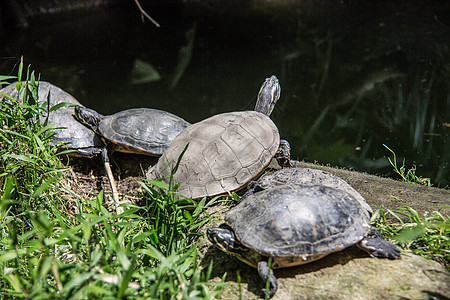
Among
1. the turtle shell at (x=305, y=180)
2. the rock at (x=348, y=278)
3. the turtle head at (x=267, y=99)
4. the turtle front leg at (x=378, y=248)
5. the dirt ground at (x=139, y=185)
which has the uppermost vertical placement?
the turtle head at (x=267, y=99)

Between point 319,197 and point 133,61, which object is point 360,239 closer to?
point 319,197

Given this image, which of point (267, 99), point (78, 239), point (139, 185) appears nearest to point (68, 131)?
point (139, 185)

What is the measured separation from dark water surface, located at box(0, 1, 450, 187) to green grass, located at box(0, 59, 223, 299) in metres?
3.13

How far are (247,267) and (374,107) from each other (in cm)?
508

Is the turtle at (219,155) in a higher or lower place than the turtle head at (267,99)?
lower

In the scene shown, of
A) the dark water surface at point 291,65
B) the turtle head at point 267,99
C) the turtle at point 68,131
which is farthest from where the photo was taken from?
the dark water surface at point 291,65

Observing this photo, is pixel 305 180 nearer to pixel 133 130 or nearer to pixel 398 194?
pixel 398 194

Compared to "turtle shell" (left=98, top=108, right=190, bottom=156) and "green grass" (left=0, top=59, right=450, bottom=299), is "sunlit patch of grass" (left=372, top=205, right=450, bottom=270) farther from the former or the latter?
"turtle shell" (left=98, top=108, right=190, bottom=156)

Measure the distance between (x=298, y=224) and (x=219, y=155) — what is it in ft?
3.64

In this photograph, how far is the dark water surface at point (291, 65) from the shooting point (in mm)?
5773

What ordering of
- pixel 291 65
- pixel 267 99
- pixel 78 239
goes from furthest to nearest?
pixel 291 65 < pixel 267 99 < pixel 78 239

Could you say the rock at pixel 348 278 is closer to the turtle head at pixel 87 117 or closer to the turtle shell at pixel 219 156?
the turtle shell at pixel 219 156

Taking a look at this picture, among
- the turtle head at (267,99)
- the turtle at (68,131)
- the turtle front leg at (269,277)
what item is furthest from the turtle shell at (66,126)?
the turtle front leg at (269,277)

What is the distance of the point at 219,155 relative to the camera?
9.77 feet
